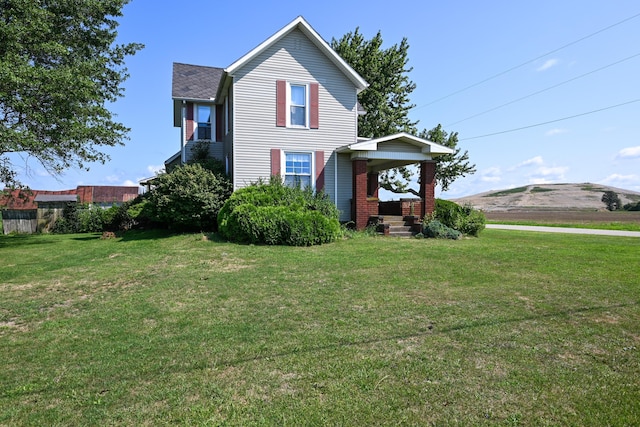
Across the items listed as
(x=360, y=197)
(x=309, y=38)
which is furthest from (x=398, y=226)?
(x=309, y=38)

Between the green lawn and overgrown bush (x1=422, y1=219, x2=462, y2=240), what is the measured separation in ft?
17.8

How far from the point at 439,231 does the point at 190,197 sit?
927cm

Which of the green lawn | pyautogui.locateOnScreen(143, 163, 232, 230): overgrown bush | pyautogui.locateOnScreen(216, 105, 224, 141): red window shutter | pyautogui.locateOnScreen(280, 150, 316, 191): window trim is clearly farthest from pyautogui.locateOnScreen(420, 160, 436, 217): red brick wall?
pyautogui.locateOnScreen(216, 105, 224, 141): red window shutter

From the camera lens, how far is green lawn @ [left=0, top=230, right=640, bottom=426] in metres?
2.81

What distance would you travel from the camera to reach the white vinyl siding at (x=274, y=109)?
47.6 feet

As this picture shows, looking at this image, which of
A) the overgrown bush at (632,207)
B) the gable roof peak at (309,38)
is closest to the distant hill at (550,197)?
the overgrown bush at (632,207)

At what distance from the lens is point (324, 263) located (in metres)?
8.39

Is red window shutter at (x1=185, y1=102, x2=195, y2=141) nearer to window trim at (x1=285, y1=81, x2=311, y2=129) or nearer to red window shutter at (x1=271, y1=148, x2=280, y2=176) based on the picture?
red window shutter at (x1=271, y1=148, x2=280, y2=176)

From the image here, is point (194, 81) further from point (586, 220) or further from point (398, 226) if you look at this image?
point (586, 220)

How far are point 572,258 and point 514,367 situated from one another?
7.20 metres

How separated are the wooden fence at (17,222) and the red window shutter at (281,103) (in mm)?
16059

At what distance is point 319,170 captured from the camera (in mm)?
15438

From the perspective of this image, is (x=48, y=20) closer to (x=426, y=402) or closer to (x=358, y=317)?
(x=358, y=317)

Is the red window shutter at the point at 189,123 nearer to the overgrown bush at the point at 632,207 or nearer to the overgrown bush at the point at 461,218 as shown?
the overgrown bush at the point at 461,218
